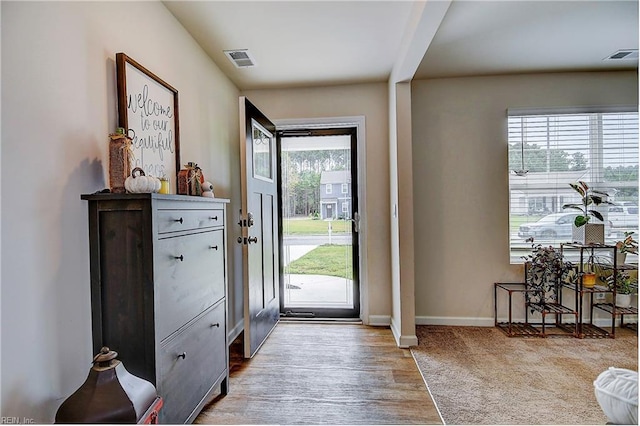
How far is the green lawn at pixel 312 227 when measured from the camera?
11.5ft

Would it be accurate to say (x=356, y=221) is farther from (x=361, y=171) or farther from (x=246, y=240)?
(x=246, y=240)

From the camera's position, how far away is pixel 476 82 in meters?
3.24

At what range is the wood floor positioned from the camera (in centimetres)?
184

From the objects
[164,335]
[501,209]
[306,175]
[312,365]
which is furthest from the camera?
[306,175]

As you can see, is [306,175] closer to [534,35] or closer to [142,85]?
[142,85]

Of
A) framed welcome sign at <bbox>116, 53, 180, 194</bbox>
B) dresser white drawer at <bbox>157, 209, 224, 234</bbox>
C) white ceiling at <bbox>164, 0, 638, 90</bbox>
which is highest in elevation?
white ceiling at <bbox>164, 0, 638, 90</bbox>

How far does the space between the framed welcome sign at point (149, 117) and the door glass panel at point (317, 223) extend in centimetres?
160

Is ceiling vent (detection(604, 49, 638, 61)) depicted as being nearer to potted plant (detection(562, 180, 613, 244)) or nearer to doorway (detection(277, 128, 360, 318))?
potted plant (detection(562, 180, 613, 244))

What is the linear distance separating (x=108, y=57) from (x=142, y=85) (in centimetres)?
22

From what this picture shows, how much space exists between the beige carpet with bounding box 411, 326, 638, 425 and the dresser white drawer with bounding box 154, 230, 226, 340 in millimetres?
1481

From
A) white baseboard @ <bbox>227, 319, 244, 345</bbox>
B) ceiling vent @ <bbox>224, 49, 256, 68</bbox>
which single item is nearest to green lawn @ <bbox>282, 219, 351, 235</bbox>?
white baseboard @ <bbox>227, 319, 244, 345</bbox>

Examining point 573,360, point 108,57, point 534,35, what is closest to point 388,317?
point 573,360

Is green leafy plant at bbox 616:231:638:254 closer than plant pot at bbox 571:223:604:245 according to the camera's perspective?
Yes

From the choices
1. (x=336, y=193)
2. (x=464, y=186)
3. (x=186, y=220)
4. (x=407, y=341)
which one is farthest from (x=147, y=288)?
(x=464, y=186)
